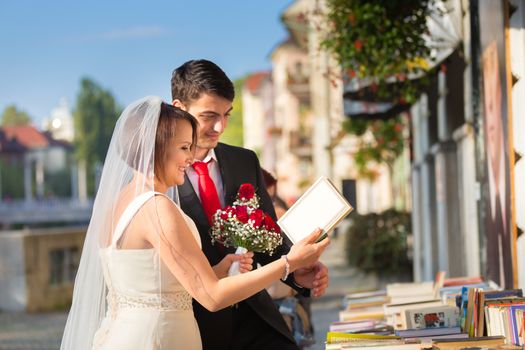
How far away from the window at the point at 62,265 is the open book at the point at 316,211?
1349cm

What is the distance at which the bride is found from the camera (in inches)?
133

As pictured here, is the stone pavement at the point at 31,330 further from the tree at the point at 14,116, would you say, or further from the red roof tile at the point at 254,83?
the tree at the point at 14,116

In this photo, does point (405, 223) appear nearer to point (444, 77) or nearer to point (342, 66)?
point (444, 77)

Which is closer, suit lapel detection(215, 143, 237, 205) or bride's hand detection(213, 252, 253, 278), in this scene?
bride's hand detection(213, 252, 253, 278)

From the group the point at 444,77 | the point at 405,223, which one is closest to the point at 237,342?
the point at 444,77

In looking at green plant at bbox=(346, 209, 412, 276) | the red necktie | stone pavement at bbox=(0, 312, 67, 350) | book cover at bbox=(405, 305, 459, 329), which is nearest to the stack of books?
book cover at bbox=(405, 305, 459, 329)

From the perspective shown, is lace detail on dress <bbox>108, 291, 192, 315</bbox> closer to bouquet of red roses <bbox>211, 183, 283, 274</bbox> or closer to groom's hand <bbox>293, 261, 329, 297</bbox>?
bouquet of red roses <bbox>211, 183, 283, 274</bbox>

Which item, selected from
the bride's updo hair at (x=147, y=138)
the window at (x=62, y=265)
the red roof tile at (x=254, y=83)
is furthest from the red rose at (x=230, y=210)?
the red roof tile at (x=254, y=83)

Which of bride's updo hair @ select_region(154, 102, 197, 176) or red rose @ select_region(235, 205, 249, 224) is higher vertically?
bride's updo hair @ select_region(154, 102, 197, 176)

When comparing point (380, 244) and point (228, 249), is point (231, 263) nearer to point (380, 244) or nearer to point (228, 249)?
point (228, 249)

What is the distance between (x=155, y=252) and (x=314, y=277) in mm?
870

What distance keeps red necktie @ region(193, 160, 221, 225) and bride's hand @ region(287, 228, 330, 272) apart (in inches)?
25.5

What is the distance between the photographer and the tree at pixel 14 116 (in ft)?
614

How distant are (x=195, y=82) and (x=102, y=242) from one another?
0.79m
